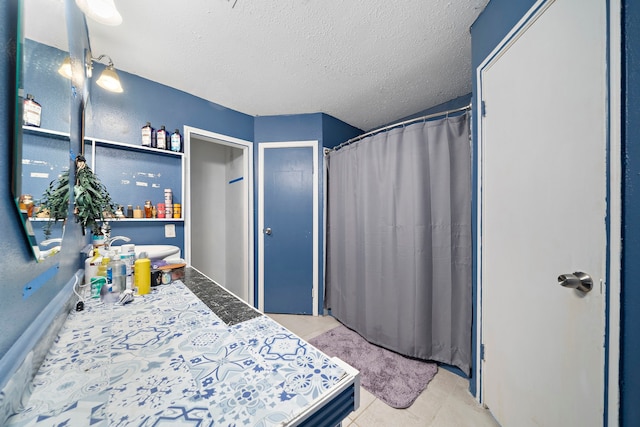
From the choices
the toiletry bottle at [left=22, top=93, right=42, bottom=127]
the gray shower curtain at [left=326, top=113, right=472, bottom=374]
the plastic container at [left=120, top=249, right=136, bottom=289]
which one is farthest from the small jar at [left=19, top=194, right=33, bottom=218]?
the gray shower curtain at [left=326, top=113, right=472, bottom=374]

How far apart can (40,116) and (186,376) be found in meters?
0.83

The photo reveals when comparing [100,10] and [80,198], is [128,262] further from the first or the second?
[100,10]

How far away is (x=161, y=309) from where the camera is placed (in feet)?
2.65

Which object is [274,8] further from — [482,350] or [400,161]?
[482,350]

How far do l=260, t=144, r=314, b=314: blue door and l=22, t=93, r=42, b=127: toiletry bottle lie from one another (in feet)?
6.20

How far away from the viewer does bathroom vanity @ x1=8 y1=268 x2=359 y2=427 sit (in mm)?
387

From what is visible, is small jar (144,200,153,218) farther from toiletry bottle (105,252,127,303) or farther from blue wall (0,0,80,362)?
blue wall (0,0,80,362)

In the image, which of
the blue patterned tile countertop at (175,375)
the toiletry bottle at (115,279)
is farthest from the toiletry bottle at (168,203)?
the blue patterned tile countertop at (175,375)

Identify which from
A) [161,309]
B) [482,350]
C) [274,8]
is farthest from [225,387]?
[274,8]

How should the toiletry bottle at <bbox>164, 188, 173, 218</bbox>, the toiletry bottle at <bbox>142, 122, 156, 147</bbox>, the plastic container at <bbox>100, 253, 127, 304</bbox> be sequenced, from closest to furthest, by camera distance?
the plastic container at <bbox>100, 253, 127, 304</bbox> → the toiletry bottle at <bbox>142, 122, 156, 147</bbox> → the toiletry bottle at <bbox>164, 188, 173, 218</bbox>

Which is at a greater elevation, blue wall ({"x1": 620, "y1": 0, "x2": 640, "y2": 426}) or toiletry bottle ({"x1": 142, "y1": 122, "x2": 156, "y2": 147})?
toiletry bottle ({"x1": 142, "y1": 122, "x2": 156, "y2": 147})

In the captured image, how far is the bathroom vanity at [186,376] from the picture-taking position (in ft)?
1.27

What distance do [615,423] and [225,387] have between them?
111cm

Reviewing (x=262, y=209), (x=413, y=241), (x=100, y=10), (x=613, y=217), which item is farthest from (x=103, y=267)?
(x=613, y=217)
